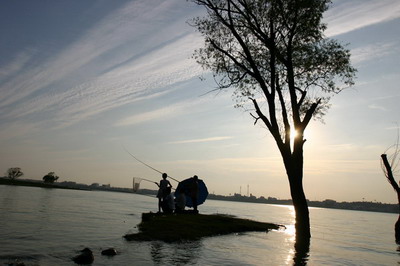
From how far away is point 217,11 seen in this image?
74.8ft

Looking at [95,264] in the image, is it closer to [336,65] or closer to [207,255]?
[207,255]

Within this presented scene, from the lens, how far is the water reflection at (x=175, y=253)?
11484 millimetres

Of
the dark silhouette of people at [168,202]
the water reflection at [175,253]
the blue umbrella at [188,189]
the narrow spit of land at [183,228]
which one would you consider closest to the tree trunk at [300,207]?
the narrow spit of land at [183,228]

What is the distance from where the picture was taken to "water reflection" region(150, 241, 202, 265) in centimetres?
1148

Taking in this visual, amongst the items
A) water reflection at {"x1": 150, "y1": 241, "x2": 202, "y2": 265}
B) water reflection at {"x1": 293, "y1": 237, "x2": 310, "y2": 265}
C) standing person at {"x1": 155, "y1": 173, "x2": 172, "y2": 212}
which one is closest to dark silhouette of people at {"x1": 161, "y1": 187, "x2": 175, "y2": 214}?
standing person at {"x1": 155, "y1": 173, "x2": 172, "y2": 212}

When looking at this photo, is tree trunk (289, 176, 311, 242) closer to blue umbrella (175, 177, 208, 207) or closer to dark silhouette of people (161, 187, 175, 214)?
dark silhouette of people (161, 187, 175, 214)

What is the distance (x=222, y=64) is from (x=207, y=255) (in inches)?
550

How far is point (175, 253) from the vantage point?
12875 millimetres

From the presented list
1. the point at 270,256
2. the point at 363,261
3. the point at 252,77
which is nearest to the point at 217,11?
the point at 252,77

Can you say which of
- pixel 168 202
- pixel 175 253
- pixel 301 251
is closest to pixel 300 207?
pixel 301 251

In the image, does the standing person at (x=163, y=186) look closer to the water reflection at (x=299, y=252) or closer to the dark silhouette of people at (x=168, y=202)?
the dark silhouette of people at (x=168, y=202)

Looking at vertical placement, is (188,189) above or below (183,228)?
above

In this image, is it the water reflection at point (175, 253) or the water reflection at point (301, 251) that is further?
the water reflection at point (301, 251)

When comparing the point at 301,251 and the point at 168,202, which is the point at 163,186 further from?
the point at 301,251
